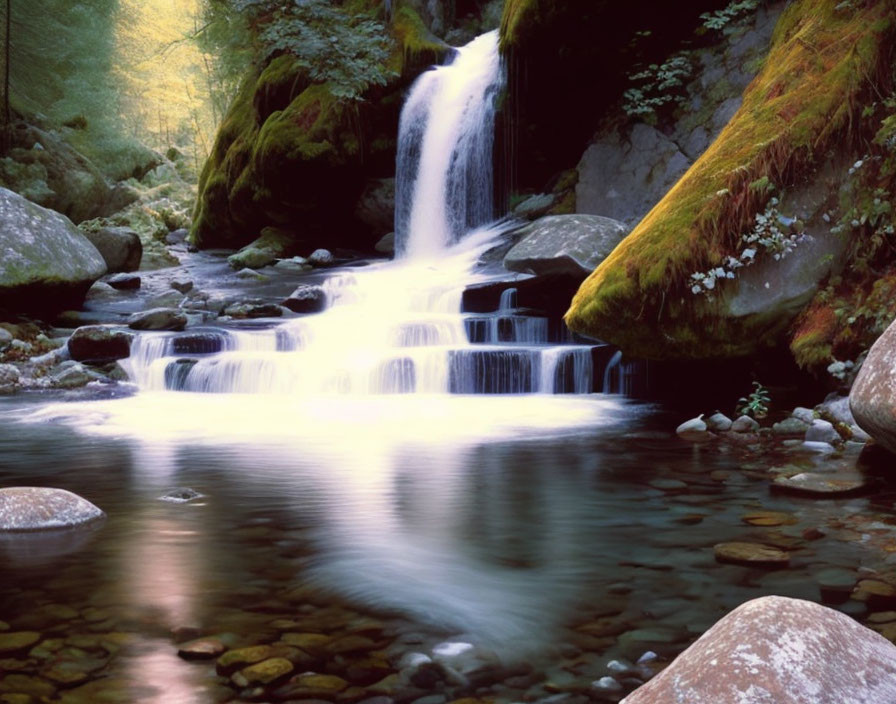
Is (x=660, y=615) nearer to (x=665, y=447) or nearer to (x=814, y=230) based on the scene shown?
(x=665, y=447)

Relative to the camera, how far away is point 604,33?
13.5 m

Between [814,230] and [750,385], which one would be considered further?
[750,385]

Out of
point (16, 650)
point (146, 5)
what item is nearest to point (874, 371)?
point (16, 650)

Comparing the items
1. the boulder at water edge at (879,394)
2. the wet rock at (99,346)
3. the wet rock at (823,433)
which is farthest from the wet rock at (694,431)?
the wet rock at (99,346)

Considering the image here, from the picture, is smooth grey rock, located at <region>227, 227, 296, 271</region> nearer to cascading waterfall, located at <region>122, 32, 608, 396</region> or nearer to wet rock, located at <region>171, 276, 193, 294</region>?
wet rock, located at <region>171, 276, 193, 294</region>

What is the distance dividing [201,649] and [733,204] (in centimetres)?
540

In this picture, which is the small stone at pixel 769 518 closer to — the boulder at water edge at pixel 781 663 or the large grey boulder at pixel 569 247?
the boulder at water edge at pixel 781 663

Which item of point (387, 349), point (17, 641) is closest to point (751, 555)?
point (17, 641)

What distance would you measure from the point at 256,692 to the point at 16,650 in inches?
34.8

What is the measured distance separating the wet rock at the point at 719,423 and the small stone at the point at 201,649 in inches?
186

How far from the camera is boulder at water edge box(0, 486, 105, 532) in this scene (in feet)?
13.8

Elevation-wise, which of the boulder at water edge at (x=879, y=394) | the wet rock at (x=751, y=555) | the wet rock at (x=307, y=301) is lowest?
the wet rock at (x=751, y=555)

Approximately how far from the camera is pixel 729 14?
12414 mm

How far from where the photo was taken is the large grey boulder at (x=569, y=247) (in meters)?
10.3
